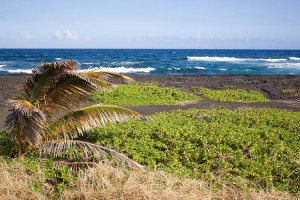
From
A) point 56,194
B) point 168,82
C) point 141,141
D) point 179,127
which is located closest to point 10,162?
point 56,194

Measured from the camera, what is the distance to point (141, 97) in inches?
511

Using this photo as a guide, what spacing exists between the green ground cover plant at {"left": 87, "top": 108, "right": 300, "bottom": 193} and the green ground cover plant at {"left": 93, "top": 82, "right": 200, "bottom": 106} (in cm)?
475

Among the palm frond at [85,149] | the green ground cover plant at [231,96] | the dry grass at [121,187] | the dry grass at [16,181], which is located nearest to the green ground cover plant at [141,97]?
the green ground cover plant at [231,96]

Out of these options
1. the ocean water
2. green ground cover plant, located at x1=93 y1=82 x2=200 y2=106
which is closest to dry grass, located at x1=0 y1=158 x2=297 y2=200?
green ground cover plant, located at x1=93 y1=82 x2=200 y2=106

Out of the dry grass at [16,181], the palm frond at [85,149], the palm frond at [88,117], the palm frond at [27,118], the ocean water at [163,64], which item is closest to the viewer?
the dry grass at [16,181]

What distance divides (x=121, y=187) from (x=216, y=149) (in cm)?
257

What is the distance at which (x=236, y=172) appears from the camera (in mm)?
4836

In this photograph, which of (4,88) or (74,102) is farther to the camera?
(4,88)

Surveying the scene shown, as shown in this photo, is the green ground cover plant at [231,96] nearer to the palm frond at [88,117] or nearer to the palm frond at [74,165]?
the palm frond at [88,117]

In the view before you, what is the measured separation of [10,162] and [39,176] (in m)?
0.82

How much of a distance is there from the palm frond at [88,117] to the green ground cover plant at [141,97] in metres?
6.47

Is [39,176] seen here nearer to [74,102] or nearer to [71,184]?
[71,184]

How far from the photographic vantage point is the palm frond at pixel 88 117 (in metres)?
4.99

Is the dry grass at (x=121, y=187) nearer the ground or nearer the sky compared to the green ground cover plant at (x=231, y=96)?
nearer the ground
